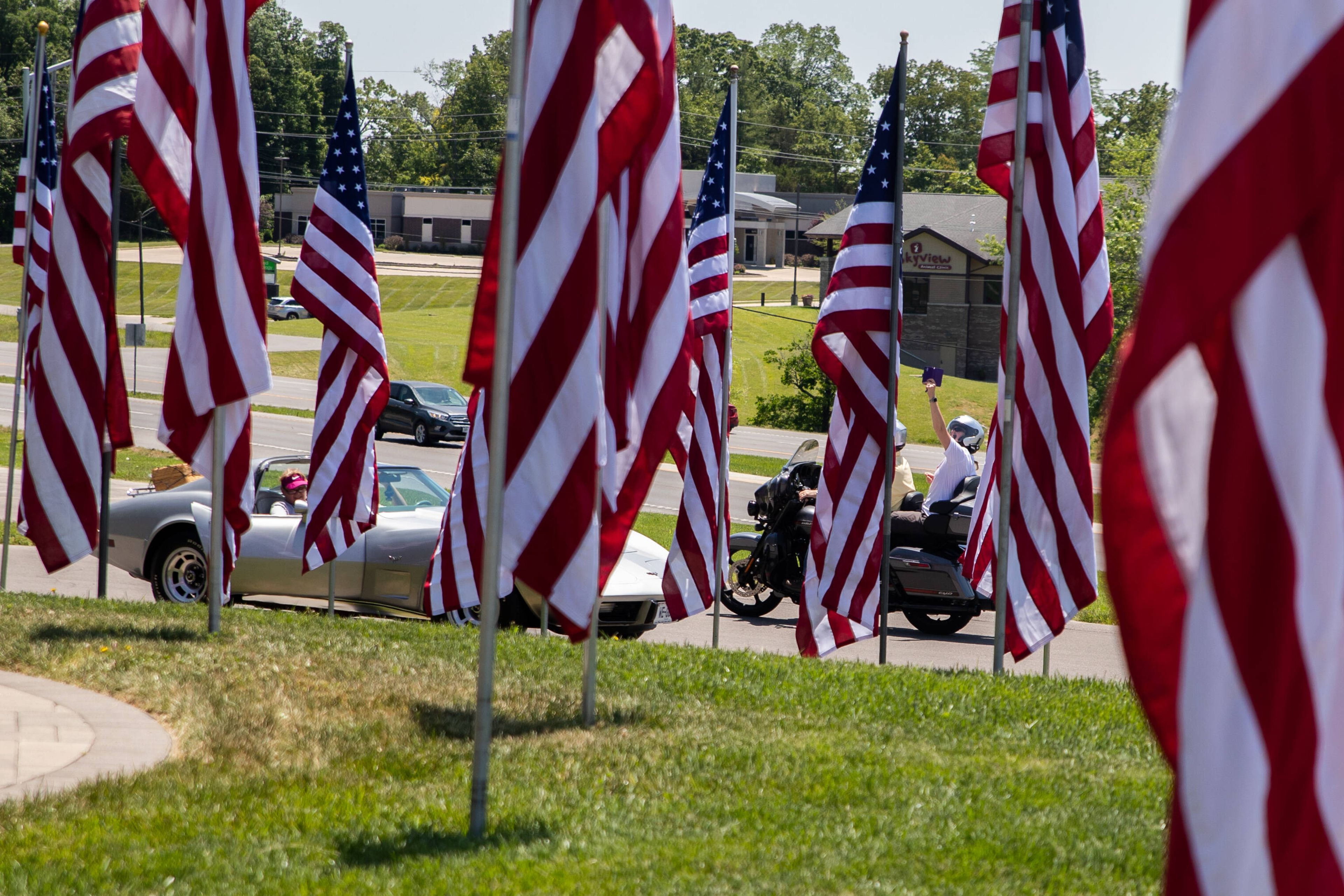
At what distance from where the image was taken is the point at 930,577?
1424cm

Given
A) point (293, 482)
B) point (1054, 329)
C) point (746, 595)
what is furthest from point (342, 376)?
point (1054, 329)

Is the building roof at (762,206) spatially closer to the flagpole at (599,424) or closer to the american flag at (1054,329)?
the american flag at (1054,329)

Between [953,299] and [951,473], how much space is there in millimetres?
48309

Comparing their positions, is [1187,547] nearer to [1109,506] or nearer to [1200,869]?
[1109,506]

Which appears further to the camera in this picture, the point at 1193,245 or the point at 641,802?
the point at 641,802

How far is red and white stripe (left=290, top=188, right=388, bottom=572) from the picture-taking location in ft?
37.0

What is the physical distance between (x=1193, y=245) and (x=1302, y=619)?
0.65 m

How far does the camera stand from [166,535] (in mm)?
13383

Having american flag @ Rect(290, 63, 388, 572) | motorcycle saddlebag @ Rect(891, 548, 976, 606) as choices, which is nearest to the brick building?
motorcycle saddlebag @ Rect(891, 548, 976, 606)

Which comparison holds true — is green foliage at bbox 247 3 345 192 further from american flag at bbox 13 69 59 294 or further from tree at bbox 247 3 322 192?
american flag at bbox 13 69 59 294

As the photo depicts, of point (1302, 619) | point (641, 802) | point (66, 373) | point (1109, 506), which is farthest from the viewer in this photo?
point (66, 373)

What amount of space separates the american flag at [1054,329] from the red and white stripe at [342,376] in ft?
17.1

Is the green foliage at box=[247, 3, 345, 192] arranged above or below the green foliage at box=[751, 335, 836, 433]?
above

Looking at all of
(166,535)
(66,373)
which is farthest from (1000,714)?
(166,535)
